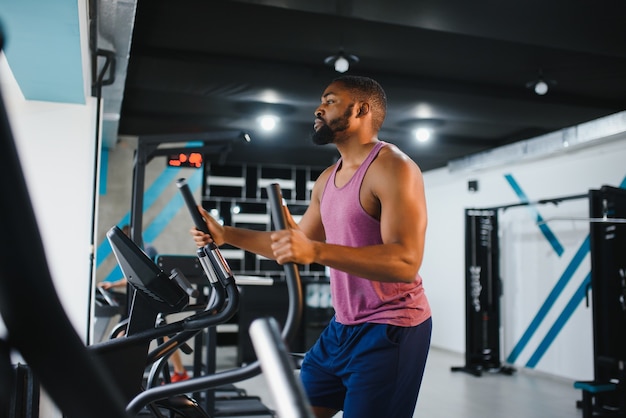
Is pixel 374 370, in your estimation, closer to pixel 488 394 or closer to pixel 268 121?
pixel 488 394

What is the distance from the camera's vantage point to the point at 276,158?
8945mm

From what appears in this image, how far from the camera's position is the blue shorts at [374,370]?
5.46 ft

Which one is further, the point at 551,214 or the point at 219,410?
the point at 551,214

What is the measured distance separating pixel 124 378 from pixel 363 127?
0.99m

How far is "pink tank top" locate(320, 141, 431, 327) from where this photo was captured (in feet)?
5.66

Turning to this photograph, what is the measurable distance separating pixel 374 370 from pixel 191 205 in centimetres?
70

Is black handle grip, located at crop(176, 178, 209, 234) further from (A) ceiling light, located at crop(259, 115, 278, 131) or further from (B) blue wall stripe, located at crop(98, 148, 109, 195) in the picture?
(B) blue wall stripe, located at crop(98, 148, 109, 195)

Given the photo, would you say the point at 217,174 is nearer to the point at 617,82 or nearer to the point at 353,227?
the point at 617,82

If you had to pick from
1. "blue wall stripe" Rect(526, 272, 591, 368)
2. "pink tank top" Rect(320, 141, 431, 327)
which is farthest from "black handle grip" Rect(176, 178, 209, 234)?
"blue wall stripe" Rect(526, 272, 591, 368)

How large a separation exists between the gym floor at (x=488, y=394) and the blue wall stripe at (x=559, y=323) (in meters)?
0.19

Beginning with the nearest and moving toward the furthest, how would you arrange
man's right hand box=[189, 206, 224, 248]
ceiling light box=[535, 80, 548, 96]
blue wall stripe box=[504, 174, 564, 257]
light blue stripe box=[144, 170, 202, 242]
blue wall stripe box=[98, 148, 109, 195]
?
1. man's right hand box=[189, 206, 224, 248]
2. ceiling light box=[535, 80, 548, 96]
3. blue wall stripe box=[504, 174, 564, 257]
4. blue wall stripe box=[98, 148, 109, 195]
5. light blue stripe box=[144, 170, 202, 242]

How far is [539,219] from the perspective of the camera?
23.2 ft

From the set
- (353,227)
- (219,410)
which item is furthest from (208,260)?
(219,410)

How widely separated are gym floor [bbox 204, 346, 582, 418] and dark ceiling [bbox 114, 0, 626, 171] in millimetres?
2629
